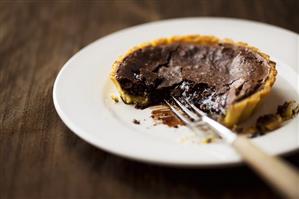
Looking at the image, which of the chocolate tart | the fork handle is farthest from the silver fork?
the chocolate tart

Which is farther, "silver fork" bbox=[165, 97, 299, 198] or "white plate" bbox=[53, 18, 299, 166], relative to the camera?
"white plate" bbox=[53, 18, 299, 166]

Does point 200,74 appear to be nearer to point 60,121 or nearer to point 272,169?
point 60,121

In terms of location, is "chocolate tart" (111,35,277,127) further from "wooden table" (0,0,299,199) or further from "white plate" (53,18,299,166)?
"wooden table" (0,0,299,199)

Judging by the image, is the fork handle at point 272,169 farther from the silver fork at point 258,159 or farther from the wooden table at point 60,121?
the wooden table at point 60,121

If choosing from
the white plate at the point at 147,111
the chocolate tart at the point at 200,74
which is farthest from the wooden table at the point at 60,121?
the chocolate tart at the point at 200,74

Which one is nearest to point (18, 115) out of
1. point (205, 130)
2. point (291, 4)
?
point (205, 130)

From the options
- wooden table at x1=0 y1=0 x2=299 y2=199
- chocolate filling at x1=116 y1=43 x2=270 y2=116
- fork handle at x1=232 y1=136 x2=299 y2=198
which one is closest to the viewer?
fork handle at x1=232 y1=136 x2=299 y2=198

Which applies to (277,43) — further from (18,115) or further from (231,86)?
(18,115)

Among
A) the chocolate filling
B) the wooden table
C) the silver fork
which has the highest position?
the silver fork

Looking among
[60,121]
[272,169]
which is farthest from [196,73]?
[272,169]
